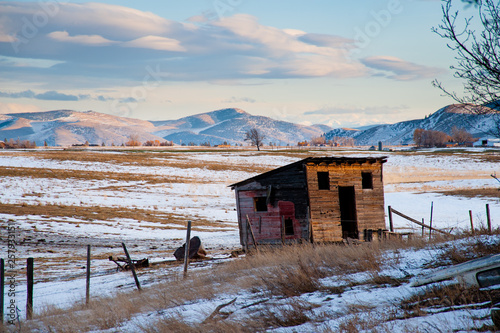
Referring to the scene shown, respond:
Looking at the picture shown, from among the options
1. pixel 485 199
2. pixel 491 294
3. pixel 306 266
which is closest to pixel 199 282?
pixel 306 266

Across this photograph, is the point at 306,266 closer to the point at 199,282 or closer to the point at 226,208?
the point at 199,282

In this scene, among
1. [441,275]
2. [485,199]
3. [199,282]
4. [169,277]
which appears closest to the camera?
[441,275]

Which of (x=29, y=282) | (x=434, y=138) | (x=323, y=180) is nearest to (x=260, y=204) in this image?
(x=323, y=180)

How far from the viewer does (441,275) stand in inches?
284

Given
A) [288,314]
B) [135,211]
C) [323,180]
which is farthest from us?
[135,211]

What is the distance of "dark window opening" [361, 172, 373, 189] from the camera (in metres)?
23.1

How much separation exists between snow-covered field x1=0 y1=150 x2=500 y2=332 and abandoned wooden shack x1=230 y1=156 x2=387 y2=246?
2831 millimetres

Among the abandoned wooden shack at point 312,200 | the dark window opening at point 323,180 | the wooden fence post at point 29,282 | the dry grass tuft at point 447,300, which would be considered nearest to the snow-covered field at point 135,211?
the dry grass tuft at point 447,300

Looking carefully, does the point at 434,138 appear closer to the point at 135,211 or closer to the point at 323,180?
the point at 135,211

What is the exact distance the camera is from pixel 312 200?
2119 cm

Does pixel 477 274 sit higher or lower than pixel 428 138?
lower

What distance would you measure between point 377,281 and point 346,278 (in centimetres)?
72

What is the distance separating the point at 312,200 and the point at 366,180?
417 centimetres

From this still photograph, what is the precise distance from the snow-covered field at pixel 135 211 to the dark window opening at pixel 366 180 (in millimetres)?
6573
